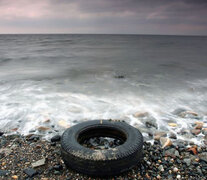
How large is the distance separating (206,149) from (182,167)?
119 cm

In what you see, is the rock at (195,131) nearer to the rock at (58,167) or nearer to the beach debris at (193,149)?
the beach debris at (193,149)

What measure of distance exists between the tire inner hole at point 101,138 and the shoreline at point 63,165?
0.65 meters

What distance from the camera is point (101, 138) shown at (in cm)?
510

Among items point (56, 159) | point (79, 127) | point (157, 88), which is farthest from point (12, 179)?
point (157, 88)

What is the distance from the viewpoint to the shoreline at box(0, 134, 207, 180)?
3750mm

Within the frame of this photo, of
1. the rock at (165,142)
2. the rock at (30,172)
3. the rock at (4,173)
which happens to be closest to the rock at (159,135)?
the rock at (165,142)

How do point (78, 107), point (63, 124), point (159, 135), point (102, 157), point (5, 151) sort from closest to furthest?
point (102, 157) → point (5, 151) → point (159, 135) → point (63, 124) → point (78, 107)

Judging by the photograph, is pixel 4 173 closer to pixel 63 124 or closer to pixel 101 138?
pixel 101 138

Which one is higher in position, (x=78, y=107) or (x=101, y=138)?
(x=101, y=138)

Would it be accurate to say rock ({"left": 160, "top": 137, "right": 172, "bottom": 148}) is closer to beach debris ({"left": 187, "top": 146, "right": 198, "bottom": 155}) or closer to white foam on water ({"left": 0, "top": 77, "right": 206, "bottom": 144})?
beach debris ({"left": 187, "top": 146, "right": 198, "bottom": 155})

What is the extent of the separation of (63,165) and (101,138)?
4.45 ft

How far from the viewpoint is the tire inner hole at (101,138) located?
15.7 ft

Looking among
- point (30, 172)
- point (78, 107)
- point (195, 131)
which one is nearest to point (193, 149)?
point (195, 131)

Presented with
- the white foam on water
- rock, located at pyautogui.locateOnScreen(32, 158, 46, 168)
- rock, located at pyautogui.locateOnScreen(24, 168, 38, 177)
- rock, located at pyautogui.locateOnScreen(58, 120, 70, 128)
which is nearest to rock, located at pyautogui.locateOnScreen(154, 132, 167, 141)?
the white foam on water
